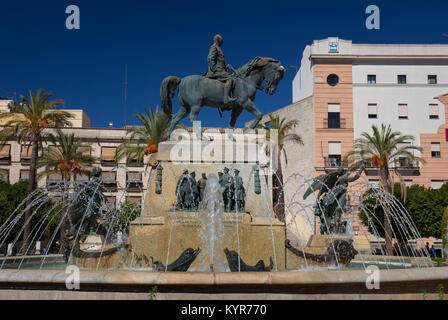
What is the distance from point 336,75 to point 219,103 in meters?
30.3

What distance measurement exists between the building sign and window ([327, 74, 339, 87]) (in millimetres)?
2258

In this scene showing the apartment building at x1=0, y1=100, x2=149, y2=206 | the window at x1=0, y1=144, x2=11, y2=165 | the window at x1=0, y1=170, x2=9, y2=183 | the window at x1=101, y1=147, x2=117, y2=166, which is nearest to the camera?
the window at x1=0, y1=170, x2=9, y2=183

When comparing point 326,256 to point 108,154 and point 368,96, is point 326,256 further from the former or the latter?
point 108,154

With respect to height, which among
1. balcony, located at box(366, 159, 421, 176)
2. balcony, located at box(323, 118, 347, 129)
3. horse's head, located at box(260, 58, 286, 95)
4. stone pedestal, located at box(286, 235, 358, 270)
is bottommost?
stone pedestal, located at box(286, 235, 358, 270)

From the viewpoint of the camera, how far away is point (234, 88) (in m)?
11.6

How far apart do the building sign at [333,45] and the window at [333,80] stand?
2258 mm

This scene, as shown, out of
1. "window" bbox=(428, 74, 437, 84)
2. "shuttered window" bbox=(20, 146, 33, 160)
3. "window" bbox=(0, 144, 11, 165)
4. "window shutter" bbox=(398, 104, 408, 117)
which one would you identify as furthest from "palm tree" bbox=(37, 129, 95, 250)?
"window" bbox=(428, 74, 437, 84)

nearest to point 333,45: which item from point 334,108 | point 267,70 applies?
point 334,108

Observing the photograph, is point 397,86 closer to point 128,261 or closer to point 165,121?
point 165,121

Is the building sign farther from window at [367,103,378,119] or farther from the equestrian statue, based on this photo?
the equestrian statue

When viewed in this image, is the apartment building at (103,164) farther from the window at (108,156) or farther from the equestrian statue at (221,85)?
the equestrian statue at (221,85)

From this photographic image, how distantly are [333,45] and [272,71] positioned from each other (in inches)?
1202

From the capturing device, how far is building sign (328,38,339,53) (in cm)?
3953

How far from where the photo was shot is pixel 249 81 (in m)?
11.6
